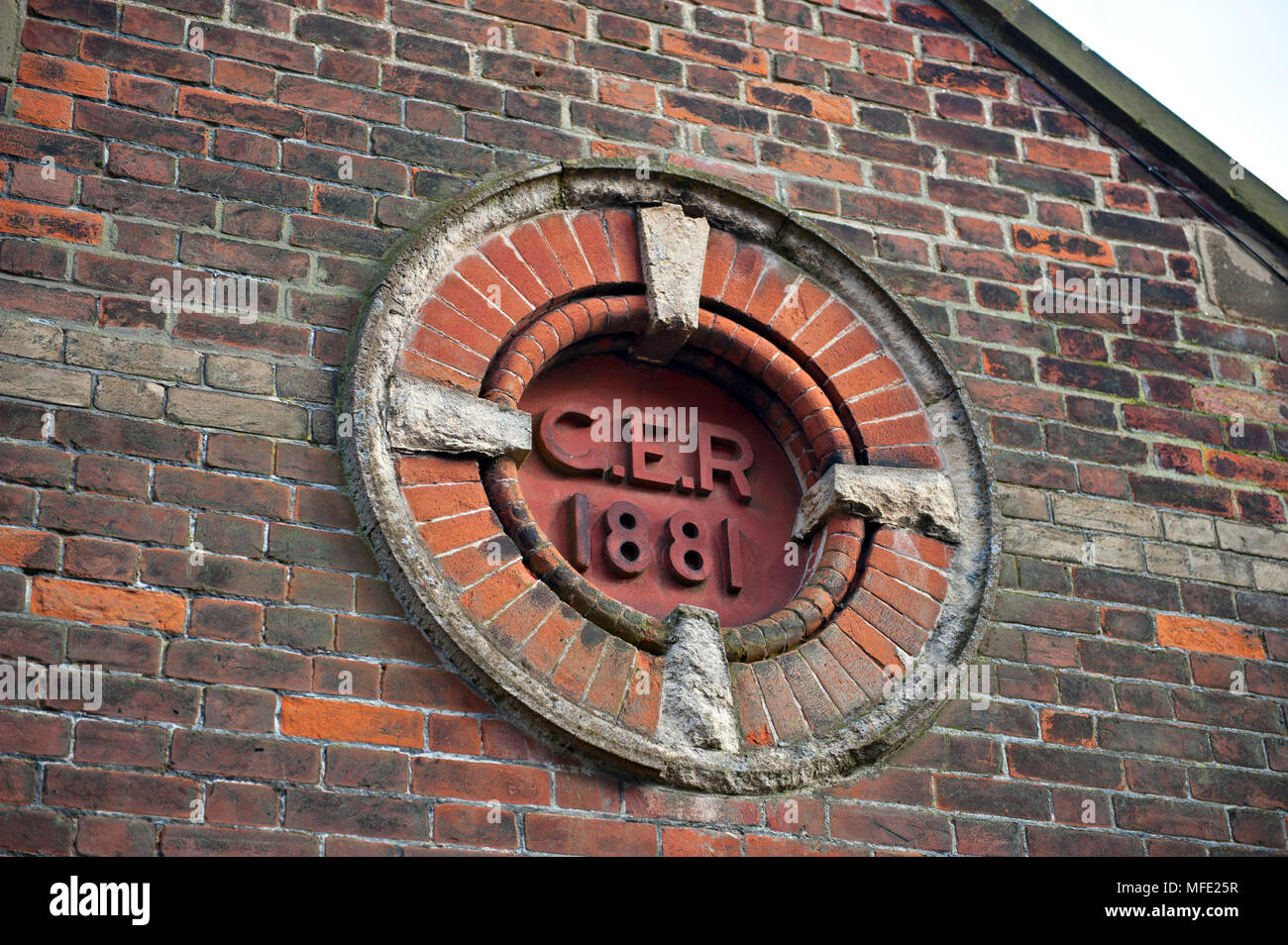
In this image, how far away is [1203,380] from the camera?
3980mm

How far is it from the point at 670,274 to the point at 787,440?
20.6 inches

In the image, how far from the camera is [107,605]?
278cm

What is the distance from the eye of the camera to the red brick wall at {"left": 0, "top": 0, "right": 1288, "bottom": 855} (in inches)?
109

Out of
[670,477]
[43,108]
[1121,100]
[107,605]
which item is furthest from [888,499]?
[43,108]

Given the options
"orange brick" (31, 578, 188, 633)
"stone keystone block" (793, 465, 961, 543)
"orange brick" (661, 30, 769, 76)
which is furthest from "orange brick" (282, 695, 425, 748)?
"orange brick" (661, 30, 769, 76)

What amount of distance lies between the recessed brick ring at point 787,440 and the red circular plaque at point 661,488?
86mm

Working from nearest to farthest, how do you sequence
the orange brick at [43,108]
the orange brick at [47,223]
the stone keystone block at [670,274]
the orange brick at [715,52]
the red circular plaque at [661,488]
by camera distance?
1. the orange brick at [47,223]
2. the orange brick at [43,108]
3. the red circular plaque at [661,488]
4. the stone keystone block at [670,274]
5. the orange brick at [715,52]

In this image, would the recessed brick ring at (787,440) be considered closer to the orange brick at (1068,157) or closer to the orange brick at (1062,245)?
the orange brick at (1062,245)

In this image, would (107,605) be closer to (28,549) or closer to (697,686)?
(28,549)

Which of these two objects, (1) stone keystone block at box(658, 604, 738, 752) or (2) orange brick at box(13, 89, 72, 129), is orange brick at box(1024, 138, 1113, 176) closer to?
(1) stone keystone block at box(658, 604, 738, 752)

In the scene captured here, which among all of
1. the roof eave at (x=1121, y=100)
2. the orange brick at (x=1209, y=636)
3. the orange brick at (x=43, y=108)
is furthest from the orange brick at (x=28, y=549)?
the roof eave at (x=1121, y=100)

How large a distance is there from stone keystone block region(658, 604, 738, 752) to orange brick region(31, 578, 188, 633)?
39.8 inches

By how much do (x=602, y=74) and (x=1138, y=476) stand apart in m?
1.78

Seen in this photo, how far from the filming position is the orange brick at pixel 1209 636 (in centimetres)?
354
